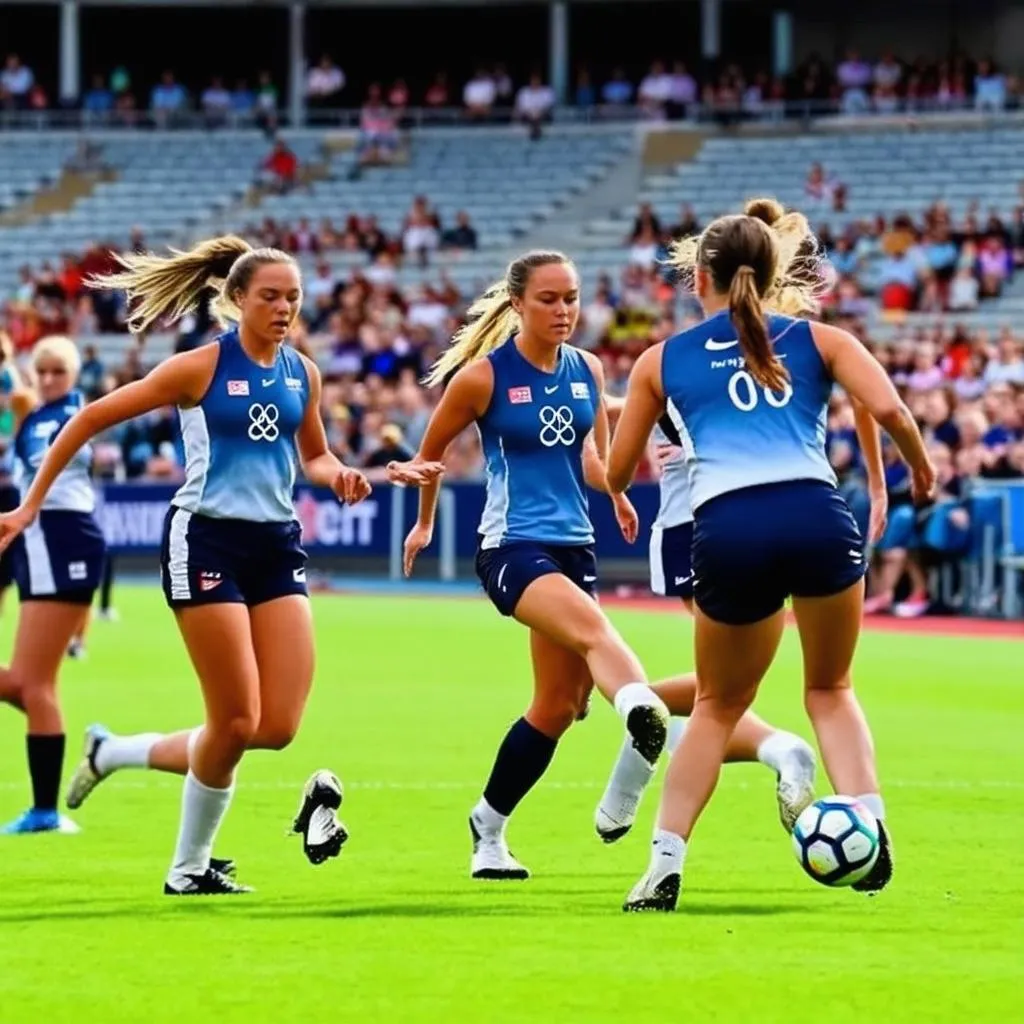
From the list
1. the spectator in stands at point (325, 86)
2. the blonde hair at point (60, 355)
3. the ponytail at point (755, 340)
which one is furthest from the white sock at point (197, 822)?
the spectator in stands at point (325, 86)

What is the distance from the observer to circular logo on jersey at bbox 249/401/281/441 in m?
9.12

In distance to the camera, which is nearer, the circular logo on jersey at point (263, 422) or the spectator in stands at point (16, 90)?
the circular logo on jersey at point (263, 422)

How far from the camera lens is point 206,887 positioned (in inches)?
359

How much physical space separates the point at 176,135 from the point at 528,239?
10233 mm

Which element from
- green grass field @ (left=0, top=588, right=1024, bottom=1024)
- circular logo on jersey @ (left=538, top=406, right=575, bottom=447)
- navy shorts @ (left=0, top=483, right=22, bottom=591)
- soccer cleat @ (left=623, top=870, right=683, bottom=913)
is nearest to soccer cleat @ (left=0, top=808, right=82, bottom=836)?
green grass field @ (left=0, top=588, right=1024, bottom=1024)

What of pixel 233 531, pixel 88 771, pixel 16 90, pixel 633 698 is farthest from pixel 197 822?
pixel 16 90

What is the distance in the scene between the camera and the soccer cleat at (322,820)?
9.19 metres

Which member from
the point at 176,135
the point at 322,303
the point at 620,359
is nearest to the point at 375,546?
the point at 620,359

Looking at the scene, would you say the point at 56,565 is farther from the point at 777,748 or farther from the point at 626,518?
the point at 777,748

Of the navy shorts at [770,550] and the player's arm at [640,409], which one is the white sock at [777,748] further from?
the player's arm at [640,409]

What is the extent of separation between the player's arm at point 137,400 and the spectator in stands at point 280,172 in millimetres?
39857

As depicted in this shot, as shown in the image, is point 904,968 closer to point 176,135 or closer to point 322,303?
point 322,303

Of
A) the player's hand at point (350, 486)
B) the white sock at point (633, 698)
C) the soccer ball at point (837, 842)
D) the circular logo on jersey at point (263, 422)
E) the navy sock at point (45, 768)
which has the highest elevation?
the circular logo on jersey at point (263, 422)

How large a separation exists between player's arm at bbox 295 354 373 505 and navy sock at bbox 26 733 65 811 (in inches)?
91.4
